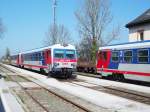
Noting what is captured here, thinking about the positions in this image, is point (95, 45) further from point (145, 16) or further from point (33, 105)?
point (33, 105)

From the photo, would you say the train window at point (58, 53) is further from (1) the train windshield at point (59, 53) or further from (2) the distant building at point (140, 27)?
(2) the distant building at point (140, 27)

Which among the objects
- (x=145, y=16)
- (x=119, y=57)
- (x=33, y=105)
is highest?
(x=145, y=16)

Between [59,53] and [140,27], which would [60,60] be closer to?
[59,53]

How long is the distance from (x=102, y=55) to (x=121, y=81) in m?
3.35

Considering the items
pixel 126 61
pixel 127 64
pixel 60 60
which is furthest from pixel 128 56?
pixel 60 60

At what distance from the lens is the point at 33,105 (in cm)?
1452

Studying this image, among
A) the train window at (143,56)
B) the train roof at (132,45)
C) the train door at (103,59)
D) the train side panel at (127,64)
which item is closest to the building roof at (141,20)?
the train door at (103,59)

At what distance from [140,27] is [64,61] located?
432 inches

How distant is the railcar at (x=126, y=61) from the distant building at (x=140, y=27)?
8144 mm

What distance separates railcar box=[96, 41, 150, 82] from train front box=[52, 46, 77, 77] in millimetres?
2349

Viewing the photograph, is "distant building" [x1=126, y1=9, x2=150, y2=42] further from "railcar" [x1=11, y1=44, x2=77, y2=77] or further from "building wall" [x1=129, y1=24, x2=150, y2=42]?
"railcar" [x1=11, y1=44, x2=77, y2=77]

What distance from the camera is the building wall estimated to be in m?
35.0

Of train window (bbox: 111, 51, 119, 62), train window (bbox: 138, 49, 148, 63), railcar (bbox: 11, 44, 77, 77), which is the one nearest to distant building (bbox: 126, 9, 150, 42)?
railcar (bbox: 11, 44, 77, 77)

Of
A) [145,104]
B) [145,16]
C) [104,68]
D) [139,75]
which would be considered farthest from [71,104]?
[145,16]
